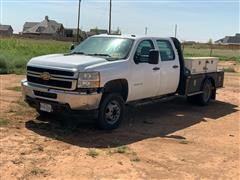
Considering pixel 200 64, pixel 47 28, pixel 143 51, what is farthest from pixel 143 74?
pixel 47 28

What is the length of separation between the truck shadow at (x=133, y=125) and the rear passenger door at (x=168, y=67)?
2.30 ft

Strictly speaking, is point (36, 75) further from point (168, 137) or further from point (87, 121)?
point (168, 137)

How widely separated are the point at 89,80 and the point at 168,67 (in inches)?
111

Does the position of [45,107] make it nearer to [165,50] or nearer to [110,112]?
[110,112]

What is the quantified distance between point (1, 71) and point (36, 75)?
398 inches

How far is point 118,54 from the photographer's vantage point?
9.42 m

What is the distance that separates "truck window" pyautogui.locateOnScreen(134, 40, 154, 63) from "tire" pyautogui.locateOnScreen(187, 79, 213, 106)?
2.87 metres

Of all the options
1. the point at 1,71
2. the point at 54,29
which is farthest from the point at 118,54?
the point at 54,29

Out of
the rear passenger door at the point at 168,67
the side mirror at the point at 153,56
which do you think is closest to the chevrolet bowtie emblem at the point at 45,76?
the side mirror at the point at 153,56

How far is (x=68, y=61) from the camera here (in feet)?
28.3

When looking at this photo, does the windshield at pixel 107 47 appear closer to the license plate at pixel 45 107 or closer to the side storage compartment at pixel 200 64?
the license plate at pixel 45 107

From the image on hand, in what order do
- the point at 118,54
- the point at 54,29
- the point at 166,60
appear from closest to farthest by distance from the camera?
the point at 118,54, the point at 166,60, the point at 54,29

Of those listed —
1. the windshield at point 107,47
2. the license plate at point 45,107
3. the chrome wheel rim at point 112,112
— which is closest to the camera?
the license plate at point 45,107

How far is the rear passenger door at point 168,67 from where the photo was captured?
10.4m
